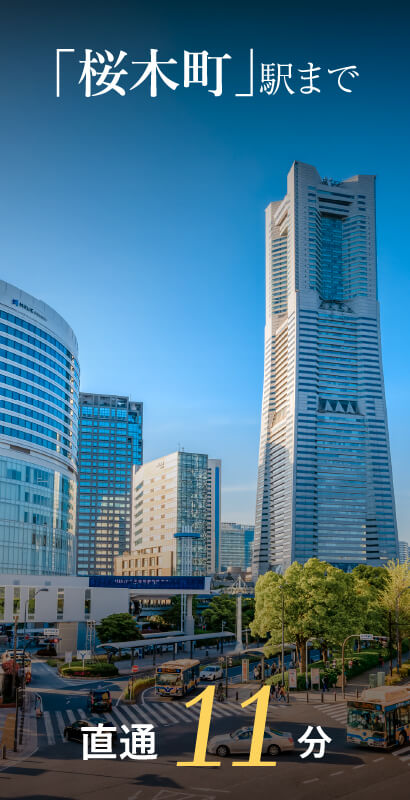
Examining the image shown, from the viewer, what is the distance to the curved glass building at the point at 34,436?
120 m

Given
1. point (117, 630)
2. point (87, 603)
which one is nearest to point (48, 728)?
point (117, 630)

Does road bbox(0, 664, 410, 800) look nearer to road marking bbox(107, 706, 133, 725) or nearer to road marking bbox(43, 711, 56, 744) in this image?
road marking bbox(43, 711, 56, 744)

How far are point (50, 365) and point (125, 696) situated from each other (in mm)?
83252

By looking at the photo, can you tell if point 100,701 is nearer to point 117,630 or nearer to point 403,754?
point 403,754

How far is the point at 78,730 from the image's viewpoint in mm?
42188

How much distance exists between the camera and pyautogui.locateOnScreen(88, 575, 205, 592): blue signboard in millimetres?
116750

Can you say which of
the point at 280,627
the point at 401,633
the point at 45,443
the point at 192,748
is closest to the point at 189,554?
the point at 45,443

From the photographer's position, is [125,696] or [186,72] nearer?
[186,72]

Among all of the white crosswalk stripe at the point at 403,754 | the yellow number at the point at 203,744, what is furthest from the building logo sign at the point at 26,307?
the white crosswalk stripe at the point at 403,754

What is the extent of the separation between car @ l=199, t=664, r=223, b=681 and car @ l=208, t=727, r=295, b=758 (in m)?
34.7

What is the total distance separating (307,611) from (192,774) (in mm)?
38703

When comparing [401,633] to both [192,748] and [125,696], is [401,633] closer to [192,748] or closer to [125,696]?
[125,696]

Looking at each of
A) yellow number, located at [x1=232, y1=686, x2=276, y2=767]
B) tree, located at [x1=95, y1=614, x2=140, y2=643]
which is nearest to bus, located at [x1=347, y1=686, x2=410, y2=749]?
yellow number, located at [x1=232, y1=686, x2=276, y2=767]

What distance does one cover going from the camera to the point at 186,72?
1630 inches
